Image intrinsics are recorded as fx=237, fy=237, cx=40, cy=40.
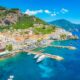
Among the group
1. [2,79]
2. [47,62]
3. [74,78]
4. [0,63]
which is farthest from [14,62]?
[74,78]

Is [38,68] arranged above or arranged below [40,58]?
below

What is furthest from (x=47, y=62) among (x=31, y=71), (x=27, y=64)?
(x=31, y=71)

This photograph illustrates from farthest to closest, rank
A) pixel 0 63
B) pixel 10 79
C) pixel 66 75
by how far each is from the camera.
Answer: pixel 0 63 < pixel 66 75 < pixel 10 79

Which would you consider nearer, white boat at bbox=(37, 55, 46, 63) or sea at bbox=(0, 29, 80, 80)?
sea at bbox=(0, 29, 80, 80)

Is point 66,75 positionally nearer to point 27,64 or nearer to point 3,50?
point 27,64

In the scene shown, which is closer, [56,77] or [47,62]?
[56,77]

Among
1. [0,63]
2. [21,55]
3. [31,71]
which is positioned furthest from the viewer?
[21,55]

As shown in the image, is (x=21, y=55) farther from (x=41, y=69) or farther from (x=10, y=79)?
(x=10, y=79)

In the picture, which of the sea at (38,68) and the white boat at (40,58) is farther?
the white boat at (40,58)

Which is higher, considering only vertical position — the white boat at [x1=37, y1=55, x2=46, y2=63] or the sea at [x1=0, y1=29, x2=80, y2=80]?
the white boat at [x1=37, y1=55, x2=46, y2=63]

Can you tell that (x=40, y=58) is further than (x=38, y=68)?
Yes

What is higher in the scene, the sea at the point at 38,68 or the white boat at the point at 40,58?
the white boat at the point at 40,58
